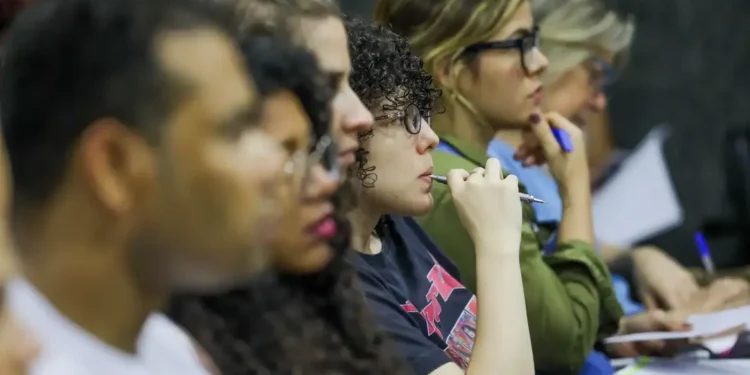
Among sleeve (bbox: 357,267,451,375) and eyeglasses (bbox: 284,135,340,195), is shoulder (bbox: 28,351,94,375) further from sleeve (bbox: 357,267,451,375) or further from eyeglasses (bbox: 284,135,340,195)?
sleeve (bbox: 357,267,451,375)

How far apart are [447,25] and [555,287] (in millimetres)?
268

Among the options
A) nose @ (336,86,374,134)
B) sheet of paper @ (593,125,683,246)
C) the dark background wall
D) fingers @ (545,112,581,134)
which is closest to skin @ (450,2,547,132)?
fingers @ (545,112,581,134)

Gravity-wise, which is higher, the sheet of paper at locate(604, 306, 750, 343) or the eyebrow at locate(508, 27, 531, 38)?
the eyebrow at locate(508, 27, 531, 38)

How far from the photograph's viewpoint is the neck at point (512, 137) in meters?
1.01

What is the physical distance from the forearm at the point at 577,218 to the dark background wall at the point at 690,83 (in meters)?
1.16

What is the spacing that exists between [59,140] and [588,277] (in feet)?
2.34

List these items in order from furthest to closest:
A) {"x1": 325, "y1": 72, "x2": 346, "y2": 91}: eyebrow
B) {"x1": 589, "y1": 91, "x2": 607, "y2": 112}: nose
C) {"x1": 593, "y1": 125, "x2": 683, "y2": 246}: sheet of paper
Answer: {"x1": 593, "y1": 125, "x2": 683, "y2": 246}: sheet of paper, {"x1": 589, "y1": 91, "x2": 607, "y2": 112}: nose, {"x1": 325, "y1": 72, "x2": 346, "y2": 91}: eyebrow

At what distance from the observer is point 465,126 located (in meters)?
0.87

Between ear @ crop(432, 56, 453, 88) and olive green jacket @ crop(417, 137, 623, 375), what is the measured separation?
0.06 m

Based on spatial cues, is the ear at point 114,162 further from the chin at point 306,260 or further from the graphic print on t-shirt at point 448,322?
the graphic print on t-shirt at point 448,322

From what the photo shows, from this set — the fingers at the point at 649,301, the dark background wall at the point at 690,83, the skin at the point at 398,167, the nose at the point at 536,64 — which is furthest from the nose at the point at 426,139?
the dark background wall at the point at 690,83

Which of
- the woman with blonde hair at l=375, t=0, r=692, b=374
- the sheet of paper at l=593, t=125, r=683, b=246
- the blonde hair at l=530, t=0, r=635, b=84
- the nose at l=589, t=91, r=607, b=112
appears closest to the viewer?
the woman with blonde hair at l=375, t=0, r=692, b=374

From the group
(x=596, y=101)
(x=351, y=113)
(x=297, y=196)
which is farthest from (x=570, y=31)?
(x=297, y=196)

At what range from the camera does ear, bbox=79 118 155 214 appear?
31cm
